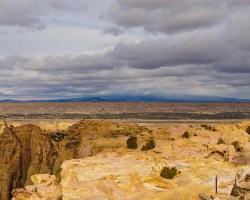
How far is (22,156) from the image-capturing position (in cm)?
5503

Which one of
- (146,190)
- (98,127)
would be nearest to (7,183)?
(98,127)

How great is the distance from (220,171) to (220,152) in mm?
12107

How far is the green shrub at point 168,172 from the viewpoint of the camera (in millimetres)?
27906

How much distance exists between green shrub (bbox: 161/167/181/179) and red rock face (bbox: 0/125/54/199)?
29.0 m

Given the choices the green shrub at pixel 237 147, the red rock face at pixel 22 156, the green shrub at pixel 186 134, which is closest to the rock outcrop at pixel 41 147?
the red rock face at pixel 22 156

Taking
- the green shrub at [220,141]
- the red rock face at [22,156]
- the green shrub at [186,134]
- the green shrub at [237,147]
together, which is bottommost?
the red rock face at [22,156]

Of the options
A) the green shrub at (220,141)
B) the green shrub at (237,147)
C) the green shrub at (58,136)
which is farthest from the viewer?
the green shrub at (58,136)

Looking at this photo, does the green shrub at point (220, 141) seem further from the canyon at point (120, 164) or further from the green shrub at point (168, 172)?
the green shrub at point (168, 172)

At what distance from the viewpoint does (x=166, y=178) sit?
91.2ft

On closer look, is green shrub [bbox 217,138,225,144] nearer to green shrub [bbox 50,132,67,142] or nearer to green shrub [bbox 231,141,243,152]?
green shrub [bbox 231,141,243,152]

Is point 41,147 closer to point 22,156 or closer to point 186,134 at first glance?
point 22,156

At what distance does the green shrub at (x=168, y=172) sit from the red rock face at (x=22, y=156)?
29.0m

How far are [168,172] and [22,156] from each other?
109ft

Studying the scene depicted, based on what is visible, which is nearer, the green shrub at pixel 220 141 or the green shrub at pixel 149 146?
the green shrub at pixel 149 146
